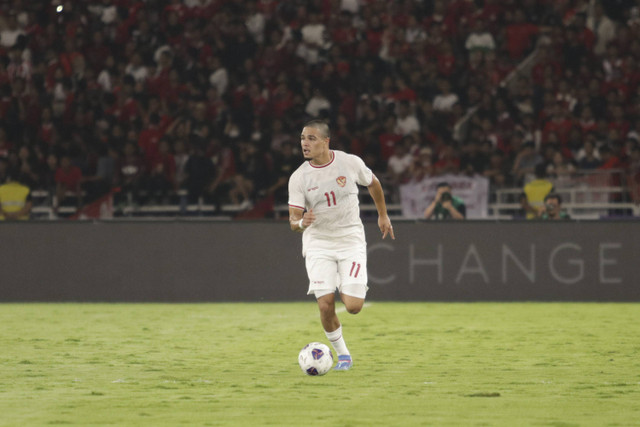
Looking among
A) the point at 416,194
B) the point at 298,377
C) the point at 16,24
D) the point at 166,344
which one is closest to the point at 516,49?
the point at 416,194

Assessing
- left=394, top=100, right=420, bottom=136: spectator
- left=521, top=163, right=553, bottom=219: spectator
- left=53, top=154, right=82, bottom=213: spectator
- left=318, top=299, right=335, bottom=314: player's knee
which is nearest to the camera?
left=318, top=299, right=335, bottom=314: player's knee

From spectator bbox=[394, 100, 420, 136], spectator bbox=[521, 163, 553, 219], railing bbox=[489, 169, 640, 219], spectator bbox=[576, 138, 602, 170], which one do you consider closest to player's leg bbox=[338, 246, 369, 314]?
railing bbox=[489, 169, 640, 219]

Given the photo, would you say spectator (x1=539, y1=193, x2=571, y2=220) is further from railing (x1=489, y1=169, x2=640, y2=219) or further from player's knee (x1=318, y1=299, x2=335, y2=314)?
player's knee (x1=318, y1=299, x2=335, y2=314)

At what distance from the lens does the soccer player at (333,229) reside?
9211mm

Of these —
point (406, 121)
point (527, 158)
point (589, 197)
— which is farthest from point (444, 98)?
point (589, 197)

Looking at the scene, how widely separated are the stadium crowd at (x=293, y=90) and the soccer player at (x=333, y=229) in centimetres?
825

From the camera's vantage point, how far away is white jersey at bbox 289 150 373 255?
923 centimetres

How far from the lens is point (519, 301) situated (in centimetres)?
1684

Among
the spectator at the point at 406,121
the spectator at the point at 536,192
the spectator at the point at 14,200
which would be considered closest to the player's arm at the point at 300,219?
the spectator at the point at 536,192

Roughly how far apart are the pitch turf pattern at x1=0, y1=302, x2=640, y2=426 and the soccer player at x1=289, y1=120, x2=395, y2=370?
55 centimetres

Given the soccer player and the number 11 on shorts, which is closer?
the soccer player

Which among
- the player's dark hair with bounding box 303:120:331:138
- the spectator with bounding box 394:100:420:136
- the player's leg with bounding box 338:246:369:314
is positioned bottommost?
the player's leg with bounding box 338:246:369:314

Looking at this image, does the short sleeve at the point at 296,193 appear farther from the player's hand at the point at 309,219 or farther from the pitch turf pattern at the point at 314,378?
the pitch turf pattern at the point at 314,378

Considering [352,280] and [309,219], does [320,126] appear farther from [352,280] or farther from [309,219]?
[352,280]
